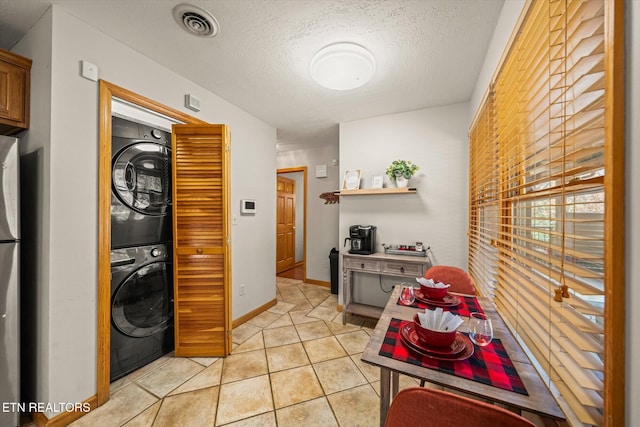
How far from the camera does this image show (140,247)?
1991 mm

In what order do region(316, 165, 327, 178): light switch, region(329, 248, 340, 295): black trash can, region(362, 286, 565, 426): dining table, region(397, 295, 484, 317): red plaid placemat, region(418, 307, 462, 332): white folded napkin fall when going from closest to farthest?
region(362, 286, 565, 426): dining table < region(418, 307, 462, 332): white folded napkin < region(397, 295, 484, 317): red plaid placemat < region(329, 248, 340, 295): black trash can < region(316, 165, 327, 178): light switch

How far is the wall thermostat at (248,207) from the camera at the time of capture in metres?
2.89

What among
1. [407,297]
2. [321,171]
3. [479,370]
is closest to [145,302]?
[407,297]

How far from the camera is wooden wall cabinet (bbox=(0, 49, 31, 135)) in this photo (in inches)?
60.0

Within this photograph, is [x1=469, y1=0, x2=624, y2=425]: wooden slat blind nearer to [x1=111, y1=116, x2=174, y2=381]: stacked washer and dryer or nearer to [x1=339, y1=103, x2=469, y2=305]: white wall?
[x1=339, y1=103, x2=469, y2=305]: white wall

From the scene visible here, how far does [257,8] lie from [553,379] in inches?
88.4

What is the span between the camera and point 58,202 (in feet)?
4.88

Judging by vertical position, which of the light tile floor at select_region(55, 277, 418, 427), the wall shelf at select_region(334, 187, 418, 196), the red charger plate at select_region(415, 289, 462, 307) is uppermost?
the wall shelf at select_region(334, 187, 418, 196)

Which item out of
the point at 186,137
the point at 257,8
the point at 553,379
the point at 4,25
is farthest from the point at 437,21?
the point at 4,25

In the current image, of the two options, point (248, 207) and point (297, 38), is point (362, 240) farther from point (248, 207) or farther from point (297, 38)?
point (297, 38)

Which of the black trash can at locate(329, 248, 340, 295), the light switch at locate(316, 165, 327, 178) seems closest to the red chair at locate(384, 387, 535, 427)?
the black trash can at locate(329, 248, 340, 295)

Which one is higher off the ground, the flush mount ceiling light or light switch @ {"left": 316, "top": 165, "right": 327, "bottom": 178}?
the flush mount ceiling light

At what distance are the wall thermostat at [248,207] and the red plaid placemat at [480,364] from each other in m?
2.27

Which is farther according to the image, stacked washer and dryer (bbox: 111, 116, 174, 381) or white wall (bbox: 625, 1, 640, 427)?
stacked washer and dryer (bbox: 111, 116, 174, 381)
